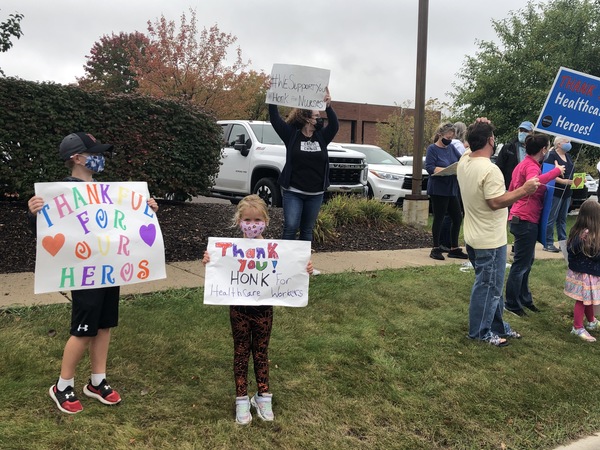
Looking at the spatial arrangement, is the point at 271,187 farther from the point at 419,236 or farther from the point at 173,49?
the point at 173,49

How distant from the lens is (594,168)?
23.3 m

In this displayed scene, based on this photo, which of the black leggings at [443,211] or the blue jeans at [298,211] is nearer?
the blue jeans at [298,211]

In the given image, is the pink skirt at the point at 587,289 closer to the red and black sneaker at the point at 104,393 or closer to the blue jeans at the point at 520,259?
the blue jeans at the point at 520,259

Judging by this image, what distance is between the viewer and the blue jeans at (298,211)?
5453 millimetres

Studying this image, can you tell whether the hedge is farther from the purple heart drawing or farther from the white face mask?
→ the white face mask

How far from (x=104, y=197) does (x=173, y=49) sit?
74.7 feet

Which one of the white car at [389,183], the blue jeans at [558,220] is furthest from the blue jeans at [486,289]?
the white car at [389,183]

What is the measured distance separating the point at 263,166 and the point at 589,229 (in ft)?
22.1

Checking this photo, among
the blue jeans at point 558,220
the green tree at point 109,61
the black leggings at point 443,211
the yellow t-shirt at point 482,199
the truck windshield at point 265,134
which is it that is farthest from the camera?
the green tree at point 109,61

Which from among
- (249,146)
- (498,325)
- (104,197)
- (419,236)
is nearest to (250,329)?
(104,197)

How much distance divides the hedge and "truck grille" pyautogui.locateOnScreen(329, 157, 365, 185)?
Result: 8.32ft

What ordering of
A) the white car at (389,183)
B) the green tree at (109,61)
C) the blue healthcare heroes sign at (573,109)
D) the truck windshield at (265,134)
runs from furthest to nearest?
1. the green tree at (109,61)
2. the white car at (389,183)
3. the truck windshield at (265,134)
4. the blue healthcare heroes sign at (573,109)

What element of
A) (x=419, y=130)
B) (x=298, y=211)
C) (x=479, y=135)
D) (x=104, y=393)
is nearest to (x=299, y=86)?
(x=298, y=211)

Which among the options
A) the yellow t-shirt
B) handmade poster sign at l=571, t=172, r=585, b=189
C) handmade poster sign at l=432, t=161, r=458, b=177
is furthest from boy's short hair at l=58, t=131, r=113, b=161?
handmade poster sign at l=571, t=172, r=585, b=189
